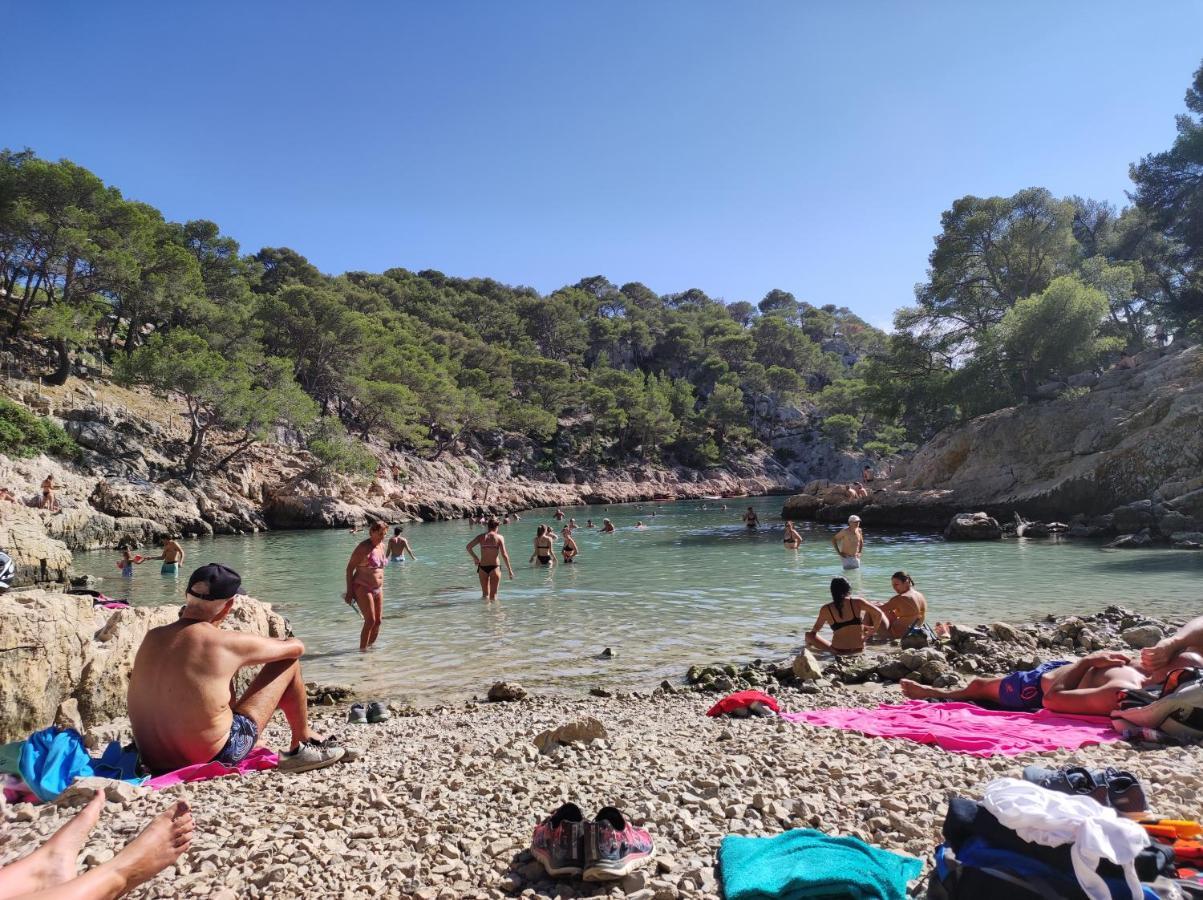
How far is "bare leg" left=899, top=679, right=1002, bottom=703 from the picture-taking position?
5707 millimetres

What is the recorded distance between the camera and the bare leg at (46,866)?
2207mm

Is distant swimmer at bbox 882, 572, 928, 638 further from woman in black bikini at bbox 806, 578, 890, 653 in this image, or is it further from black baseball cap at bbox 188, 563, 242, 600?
black baseball cap at bbox 188, 563, 242, 600

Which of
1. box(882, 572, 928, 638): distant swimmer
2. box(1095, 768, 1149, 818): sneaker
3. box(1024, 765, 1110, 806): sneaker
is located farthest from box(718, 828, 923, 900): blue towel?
box(882, 572, 928, 638): distant swimmer

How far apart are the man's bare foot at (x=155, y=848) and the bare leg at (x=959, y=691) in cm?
555

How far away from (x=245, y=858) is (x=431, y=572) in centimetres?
1499

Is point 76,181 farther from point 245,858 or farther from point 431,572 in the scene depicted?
point 245,858

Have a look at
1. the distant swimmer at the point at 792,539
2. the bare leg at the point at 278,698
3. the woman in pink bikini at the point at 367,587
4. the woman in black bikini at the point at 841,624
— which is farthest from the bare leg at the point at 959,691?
the distant swimmer at the point at 792,539

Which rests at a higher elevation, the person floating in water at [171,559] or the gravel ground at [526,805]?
the gravel ground at [526,805]

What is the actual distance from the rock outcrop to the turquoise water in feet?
7.63

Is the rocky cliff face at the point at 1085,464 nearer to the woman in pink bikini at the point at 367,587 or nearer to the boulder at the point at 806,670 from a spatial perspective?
the boulder at the point at 806,670

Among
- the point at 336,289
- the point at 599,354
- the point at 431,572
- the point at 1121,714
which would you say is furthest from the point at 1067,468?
the point at 599,354

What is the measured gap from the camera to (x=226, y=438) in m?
36.9

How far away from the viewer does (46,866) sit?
2.33m

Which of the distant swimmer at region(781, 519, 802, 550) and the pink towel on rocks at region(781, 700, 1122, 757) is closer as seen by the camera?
the pink towel on rocks at region(781, 700, 1122, 757)
